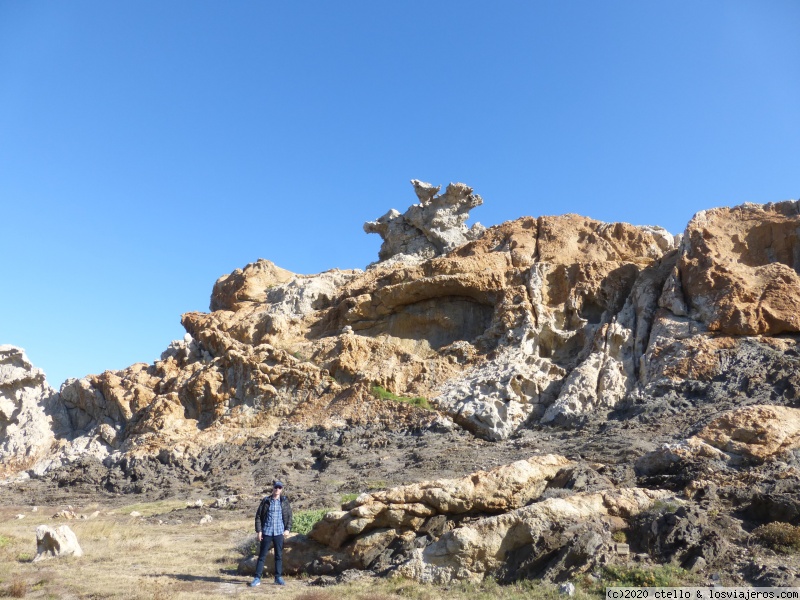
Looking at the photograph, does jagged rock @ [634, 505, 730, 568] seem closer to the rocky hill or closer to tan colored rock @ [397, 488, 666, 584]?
the rocky hill

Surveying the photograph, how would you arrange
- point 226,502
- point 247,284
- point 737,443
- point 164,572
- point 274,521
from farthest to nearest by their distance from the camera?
point 247,284 → point 226,502 → point 737,443 → point 164,572 → point 274,521

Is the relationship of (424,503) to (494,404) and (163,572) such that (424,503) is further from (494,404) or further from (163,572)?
(494,404)

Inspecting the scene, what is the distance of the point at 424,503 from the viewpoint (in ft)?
32.6

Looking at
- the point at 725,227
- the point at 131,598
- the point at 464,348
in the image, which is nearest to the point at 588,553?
the point at 131,598

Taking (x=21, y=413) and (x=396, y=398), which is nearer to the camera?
(x=396, y=398)

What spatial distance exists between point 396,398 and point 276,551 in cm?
1626

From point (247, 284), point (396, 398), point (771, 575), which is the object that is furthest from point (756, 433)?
point (247, 284)

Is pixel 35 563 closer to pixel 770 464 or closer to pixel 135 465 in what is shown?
pixel 770 464

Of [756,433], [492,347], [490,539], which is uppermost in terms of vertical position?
[492,347]

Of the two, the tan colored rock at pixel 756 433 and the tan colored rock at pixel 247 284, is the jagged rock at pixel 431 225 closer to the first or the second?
the tan colored rock at pixel 247 284

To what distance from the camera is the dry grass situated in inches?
325

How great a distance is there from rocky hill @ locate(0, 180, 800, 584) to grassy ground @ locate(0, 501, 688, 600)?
2.10 ft

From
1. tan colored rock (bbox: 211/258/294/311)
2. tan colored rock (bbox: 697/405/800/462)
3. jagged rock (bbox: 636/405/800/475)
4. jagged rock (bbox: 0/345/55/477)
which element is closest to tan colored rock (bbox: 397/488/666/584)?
jagged rock (bbox: 636/405/800/475)

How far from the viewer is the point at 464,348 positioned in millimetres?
27703
